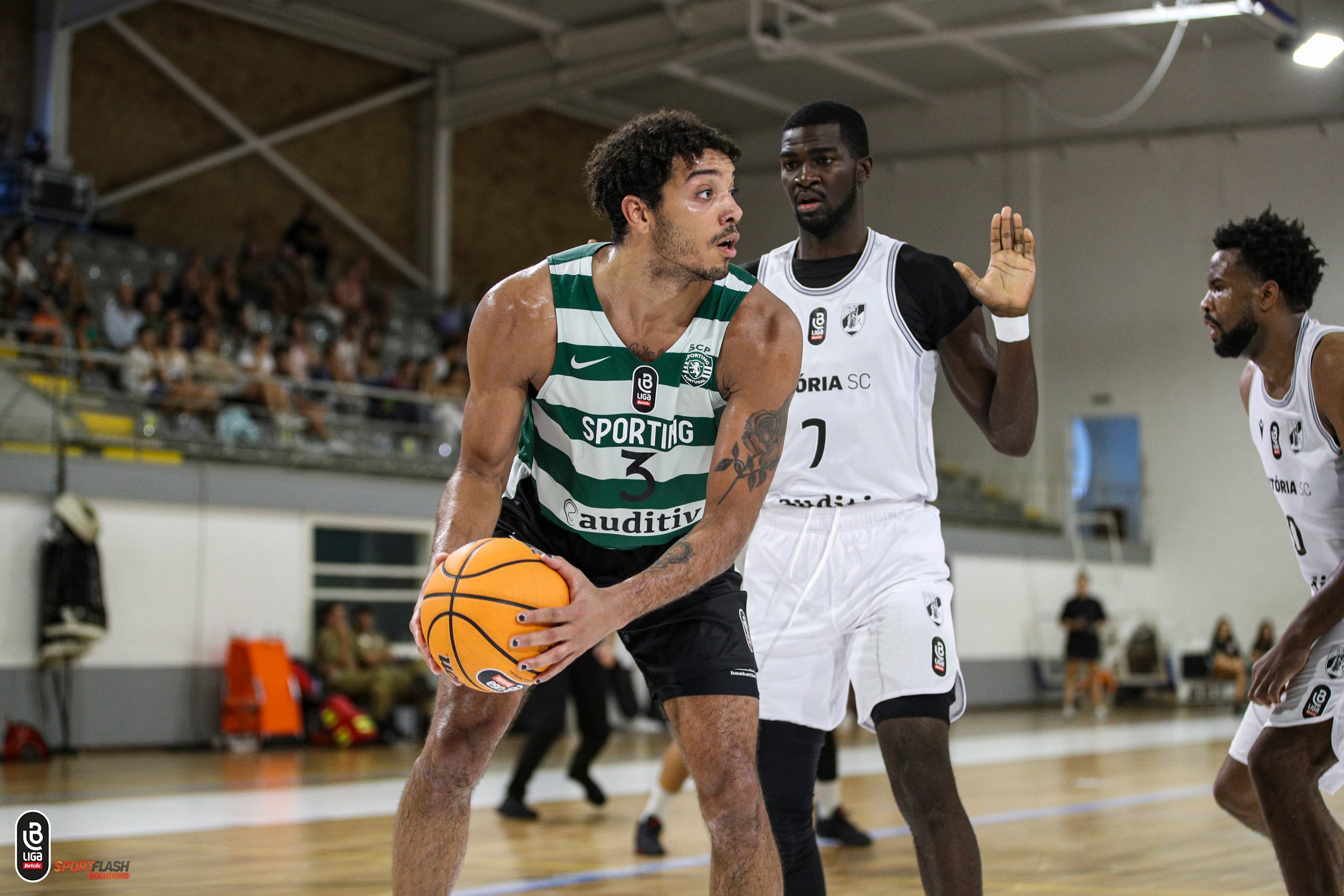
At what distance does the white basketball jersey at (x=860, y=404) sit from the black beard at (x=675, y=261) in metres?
0.65

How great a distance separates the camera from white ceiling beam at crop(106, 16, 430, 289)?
20.0 metres

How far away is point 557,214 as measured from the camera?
26.1 metres

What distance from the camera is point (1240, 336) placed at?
4.49m

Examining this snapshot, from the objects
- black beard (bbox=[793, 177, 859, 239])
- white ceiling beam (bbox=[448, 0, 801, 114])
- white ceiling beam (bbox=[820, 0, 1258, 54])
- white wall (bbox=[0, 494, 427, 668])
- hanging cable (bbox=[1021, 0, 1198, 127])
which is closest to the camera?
black beard (bbox=[793, 177, 859, 239])

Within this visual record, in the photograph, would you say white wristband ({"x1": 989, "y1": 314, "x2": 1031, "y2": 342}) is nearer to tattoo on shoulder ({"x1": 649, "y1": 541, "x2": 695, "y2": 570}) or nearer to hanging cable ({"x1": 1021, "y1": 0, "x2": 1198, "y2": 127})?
tattoo on shoulder ({"x1": 649, "y1": 541, "x2": 695, "y2": 570})

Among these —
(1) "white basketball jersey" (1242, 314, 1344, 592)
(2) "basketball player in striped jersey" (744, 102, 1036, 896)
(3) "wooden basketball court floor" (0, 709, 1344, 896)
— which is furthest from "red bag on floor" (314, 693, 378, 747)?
(1) "white basketball jersey" (1242, 314, 1344, 592)

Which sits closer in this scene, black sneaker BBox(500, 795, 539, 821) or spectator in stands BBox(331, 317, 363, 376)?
black sneaker BBox(500, 795, 539, 821)

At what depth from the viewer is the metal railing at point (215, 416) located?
42.8ft

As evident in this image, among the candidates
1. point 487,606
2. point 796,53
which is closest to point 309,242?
point 796,53

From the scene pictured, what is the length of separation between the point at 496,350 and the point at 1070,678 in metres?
17.8

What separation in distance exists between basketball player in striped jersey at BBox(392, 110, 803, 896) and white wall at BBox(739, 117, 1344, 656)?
63.2 ft

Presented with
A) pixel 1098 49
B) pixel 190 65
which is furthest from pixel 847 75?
pixel 190 65

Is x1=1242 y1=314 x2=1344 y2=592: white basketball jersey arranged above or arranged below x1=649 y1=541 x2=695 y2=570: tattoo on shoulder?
above

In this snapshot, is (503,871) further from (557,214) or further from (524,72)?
(557,214)
